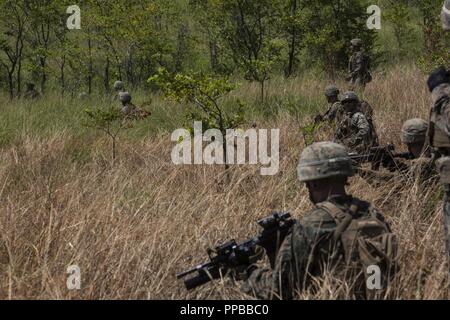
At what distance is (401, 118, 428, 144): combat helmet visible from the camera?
4863 mm

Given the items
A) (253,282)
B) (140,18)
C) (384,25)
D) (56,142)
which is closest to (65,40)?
(140,18)

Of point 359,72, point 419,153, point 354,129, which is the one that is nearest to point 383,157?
point 419,153

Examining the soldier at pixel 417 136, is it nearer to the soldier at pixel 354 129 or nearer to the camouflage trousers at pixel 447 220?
the soldier at pixel 354 129

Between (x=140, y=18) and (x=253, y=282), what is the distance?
11.7 meters

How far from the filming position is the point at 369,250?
8.91 ft

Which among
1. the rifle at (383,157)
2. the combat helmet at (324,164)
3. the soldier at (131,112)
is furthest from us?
the soldier at (131,112)

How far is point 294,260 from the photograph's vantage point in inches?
109

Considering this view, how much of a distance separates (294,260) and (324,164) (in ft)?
1.62

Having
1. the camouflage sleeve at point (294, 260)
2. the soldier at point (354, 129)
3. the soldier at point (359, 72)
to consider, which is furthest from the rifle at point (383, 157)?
the soldier at point (359, 72)

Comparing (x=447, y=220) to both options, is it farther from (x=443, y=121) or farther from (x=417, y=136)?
(x=417, y=136)

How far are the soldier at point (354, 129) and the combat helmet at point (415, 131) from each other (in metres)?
1.04

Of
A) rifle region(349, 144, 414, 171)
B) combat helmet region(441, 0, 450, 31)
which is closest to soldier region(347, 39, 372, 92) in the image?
rifle region(349, 144, 414, 171)

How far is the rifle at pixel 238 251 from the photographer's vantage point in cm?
293
